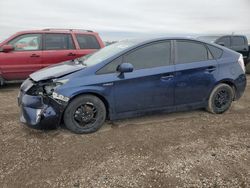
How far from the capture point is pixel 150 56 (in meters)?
4.09

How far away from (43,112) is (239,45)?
10022 mm

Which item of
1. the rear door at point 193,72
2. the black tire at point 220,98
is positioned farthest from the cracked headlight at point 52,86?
the black tire at point 220,98

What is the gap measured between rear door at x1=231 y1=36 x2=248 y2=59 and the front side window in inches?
325

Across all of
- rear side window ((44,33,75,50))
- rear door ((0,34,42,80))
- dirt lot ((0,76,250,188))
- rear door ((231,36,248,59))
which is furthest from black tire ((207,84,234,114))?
rear door ((231,36,248,59))

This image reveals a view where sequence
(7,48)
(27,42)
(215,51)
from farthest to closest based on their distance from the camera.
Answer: (27,42), (7,48), (215,51)

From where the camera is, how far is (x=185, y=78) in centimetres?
423

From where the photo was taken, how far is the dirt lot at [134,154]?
260 centimetres

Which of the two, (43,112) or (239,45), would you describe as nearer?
(43,112)

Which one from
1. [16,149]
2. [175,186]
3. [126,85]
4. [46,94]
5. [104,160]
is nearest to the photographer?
[175,186]

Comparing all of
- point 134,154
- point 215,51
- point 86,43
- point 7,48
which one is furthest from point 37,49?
point 134,154

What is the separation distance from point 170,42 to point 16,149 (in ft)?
9.94

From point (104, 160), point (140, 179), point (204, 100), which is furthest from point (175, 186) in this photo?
point (204, 100)

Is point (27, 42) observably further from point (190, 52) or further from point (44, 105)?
point (190, 52)

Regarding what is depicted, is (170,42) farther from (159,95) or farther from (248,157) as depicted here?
(248,157)
